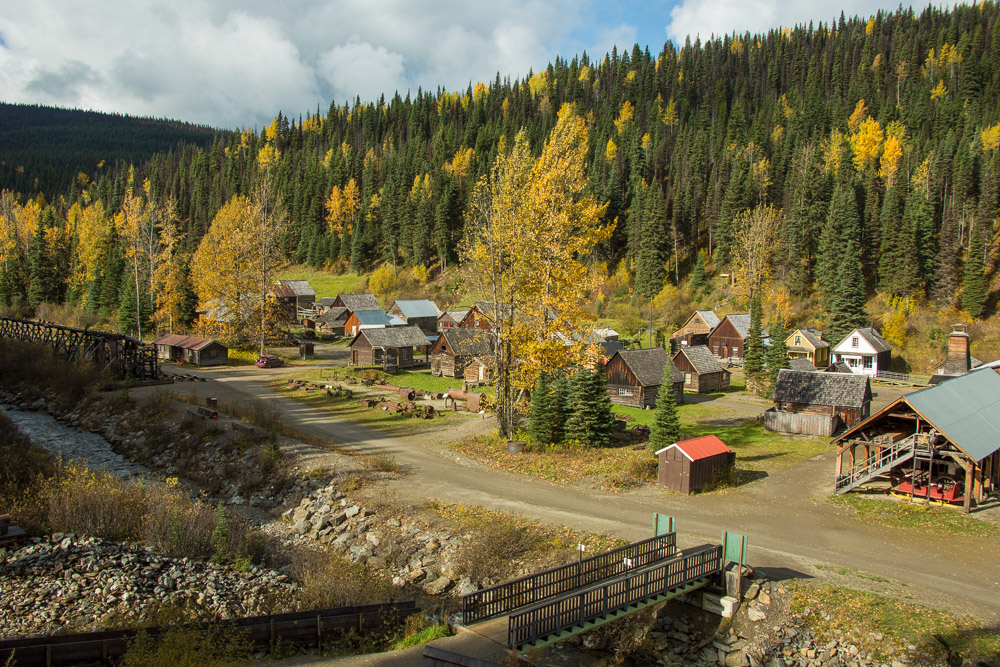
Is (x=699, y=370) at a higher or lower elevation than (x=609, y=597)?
higher

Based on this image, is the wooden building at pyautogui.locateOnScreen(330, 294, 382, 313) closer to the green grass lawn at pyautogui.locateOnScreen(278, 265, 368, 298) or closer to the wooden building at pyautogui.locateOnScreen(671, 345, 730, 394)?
the green grass lawn at pyautogui.locateOnScreen(278, 265, 368, 298)

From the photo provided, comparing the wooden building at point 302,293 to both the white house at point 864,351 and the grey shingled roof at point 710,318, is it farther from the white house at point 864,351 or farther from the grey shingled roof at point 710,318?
the white house at point 864,351

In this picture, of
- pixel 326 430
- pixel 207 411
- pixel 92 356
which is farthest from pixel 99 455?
pixel 92 356

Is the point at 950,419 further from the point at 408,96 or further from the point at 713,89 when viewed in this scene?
the point at 408,96

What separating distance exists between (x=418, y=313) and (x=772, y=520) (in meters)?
60.8

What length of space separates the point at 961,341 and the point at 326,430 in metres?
50.3

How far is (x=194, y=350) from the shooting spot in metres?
55.2

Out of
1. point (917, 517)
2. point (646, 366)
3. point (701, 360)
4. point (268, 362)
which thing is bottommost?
point (917, 517)

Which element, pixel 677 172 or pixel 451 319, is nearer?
pixel 451 319

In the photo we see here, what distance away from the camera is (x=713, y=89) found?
150750 mm

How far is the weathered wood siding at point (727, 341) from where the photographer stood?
67000mm

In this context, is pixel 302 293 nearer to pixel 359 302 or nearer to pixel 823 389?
pixel 359 302

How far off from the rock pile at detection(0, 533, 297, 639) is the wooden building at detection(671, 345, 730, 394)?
4237cm

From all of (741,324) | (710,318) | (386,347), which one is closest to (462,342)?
(386,347)
